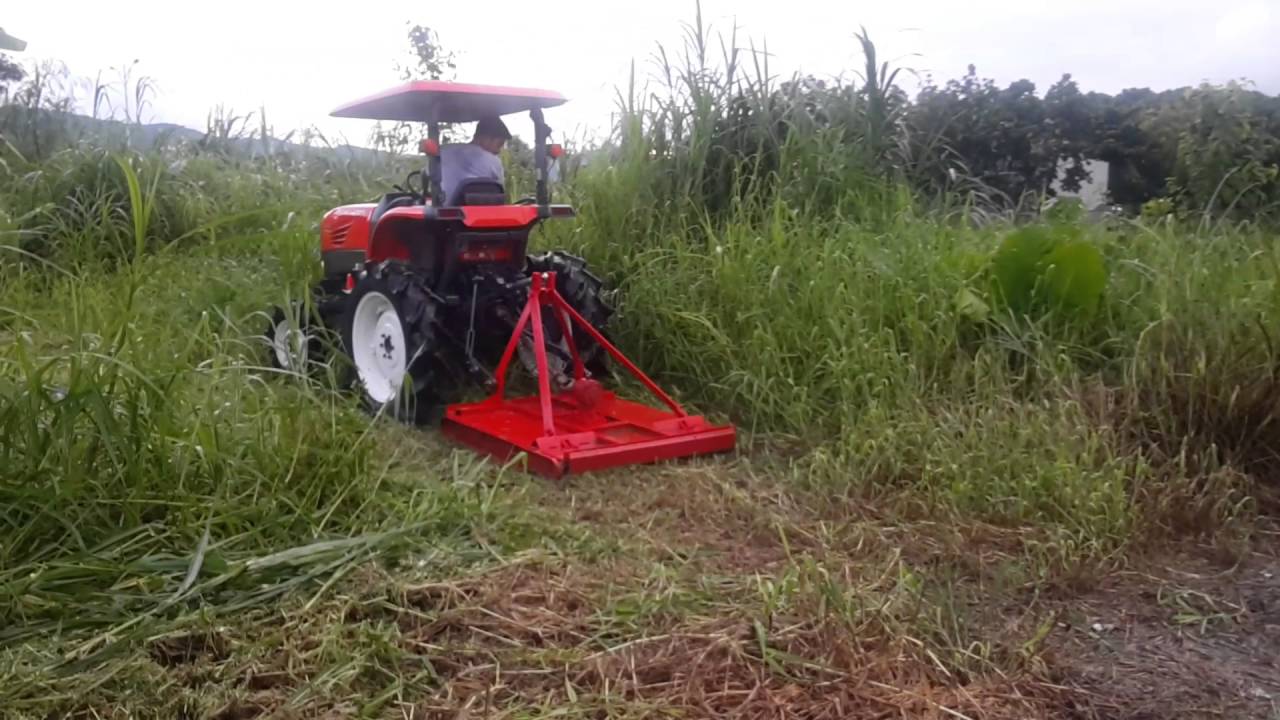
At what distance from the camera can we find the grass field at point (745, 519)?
226cm

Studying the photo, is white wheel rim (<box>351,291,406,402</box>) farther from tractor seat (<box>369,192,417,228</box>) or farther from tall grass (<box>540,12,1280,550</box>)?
tall grass (<box>540,12,1280,550</box>)

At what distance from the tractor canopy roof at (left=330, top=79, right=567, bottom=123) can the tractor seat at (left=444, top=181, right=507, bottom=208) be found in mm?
325

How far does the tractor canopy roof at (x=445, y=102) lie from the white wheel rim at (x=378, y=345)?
0.77 metres

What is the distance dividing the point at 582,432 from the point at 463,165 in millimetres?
1298

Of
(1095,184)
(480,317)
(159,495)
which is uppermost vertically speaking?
(1095,184)

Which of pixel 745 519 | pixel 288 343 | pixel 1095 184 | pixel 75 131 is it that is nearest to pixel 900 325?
pixel 745 519

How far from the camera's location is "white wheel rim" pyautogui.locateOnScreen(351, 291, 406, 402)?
448 cm

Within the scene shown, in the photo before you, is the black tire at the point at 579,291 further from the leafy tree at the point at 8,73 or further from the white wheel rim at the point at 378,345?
the leafy tree at the point at 8,73

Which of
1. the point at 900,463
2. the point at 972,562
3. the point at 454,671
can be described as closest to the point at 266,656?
the point at 454,671

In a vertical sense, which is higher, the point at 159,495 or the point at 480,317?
the point at 480,317

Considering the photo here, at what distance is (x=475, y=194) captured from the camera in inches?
172

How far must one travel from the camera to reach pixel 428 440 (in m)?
4.20

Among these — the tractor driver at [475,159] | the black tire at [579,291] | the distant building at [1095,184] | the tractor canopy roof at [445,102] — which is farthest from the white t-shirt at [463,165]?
the distant building at [1095,184]

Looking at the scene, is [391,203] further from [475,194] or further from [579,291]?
[579,291]
